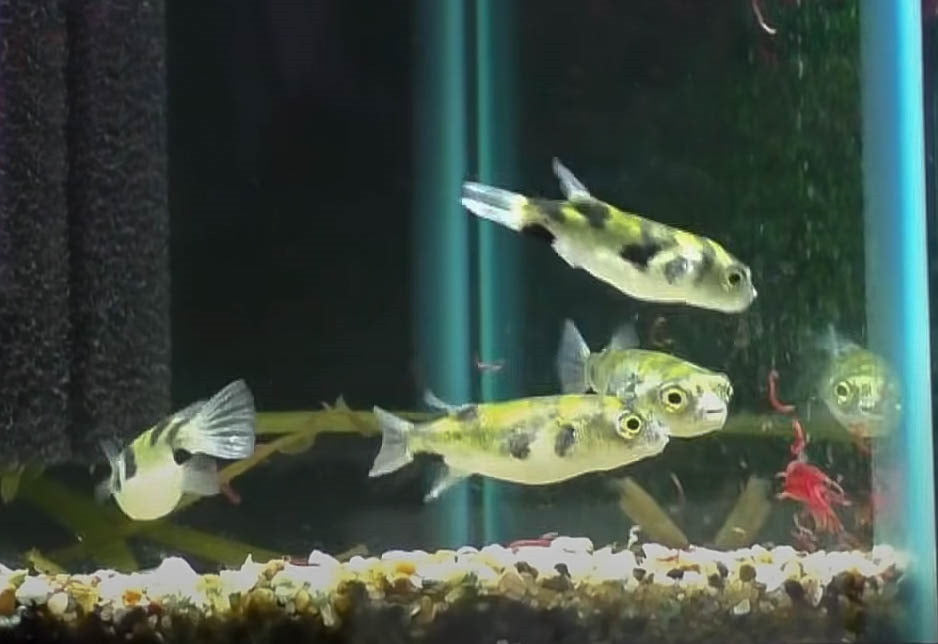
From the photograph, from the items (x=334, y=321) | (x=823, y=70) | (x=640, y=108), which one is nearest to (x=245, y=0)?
(x=334, y=321)

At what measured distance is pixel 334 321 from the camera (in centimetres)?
188

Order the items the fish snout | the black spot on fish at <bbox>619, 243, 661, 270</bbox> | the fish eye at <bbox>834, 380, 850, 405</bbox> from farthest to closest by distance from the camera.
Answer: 1. the fish eye at <bbox>834, 380, 850, 405</bbox>
2. the fish snout
3. the black spot on fish at <bbox>619, 243, 661, 270</bbox>

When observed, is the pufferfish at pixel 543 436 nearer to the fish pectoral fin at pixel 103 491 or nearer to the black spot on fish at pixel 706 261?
the black spot on fish at pixel 706 261

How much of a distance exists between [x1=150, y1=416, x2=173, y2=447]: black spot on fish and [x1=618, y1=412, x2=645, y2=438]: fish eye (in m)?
0.64

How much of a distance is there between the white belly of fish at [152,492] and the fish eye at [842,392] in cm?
93

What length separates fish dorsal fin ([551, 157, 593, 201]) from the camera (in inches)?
61.7

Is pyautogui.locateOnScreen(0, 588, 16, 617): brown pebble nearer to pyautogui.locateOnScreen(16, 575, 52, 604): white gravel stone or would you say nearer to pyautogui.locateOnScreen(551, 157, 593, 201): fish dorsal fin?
pyautogui.locateOnScreen(16, 575, 52, 604): white gravel stone

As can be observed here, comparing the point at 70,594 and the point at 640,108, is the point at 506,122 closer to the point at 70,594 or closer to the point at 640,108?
the point at 640,108

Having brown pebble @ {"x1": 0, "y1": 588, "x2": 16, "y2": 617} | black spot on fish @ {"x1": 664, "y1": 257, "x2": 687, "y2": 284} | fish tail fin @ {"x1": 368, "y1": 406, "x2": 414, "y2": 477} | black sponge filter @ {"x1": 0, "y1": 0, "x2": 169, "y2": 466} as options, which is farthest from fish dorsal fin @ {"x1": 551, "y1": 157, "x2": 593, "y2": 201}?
brown pebble @ {"x1": 0, "y1": 588, "x2": 16, "y2": 617}

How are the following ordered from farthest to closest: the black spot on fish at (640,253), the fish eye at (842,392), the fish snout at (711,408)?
the fish eye at (842,392), the fish snout at (711,408), the black spot on fish at (640,253)

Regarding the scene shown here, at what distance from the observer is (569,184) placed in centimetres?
167

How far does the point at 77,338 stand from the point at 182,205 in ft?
0.84

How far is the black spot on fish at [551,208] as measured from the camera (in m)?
1.53

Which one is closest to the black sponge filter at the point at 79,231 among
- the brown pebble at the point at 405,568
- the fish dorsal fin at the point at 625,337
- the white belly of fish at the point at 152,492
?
the white belly of fish at the point at 152,492
